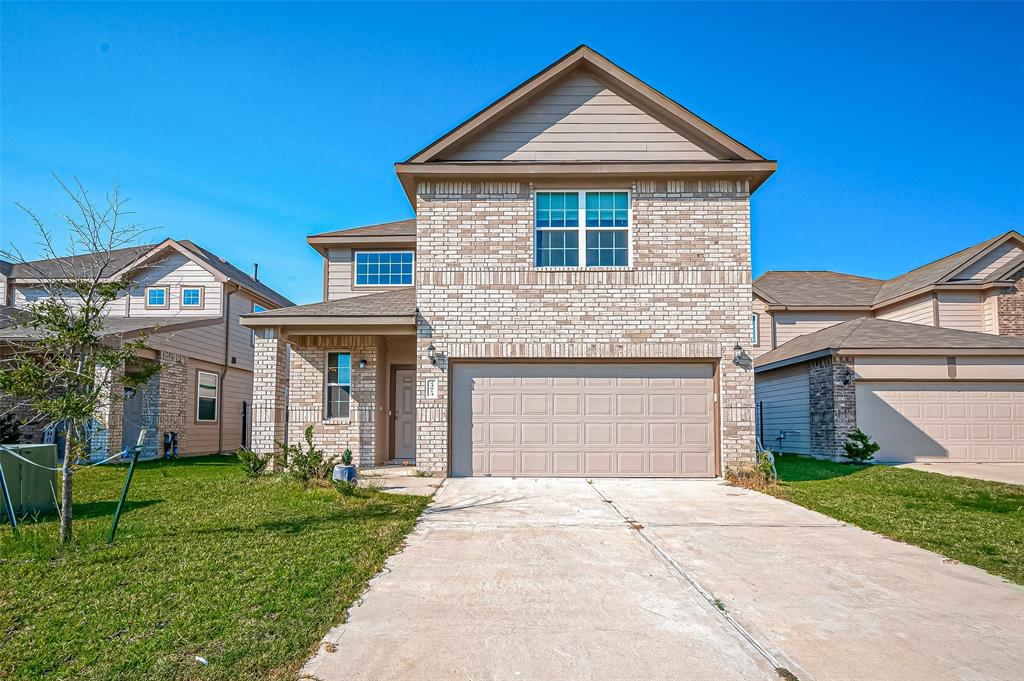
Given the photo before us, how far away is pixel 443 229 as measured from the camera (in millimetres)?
12469

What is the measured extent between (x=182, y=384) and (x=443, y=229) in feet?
34.2

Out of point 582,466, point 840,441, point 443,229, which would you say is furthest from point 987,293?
point 443,229

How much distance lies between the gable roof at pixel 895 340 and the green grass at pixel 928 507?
11.7ft

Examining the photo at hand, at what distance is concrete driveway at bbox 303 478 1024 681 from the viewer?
3779 millimetres

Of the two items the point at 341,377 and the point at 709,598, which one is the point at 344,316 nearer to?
the point at 341,377

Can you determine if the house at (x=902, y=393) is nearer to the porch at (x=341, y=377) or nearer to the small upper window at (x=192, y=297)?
the porch at (x=341, y=377)

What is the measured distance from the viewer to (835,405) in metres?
16.2

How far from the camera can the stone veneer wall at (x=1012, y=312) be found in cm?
2112

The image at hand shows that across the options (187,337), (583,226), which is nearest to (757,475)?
(583,226)

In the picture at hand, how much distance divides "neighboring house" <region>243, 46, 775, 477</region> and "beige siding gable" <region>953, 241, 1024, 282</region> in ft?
46.0

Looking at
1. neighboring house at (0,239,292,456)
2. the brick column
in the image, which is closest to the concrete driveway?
the brick column

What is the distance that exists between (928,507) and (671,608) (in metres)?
6.37

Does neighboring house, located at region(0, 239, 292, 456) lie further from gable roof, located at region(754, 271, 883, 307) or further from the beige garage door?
gable roof, located at region(754, 271, 883, 307)

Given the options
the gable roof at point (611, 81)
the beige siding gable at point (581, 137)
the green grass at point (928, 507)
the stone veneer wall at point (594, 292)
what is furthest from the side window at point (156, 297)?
the green grass at point (928, 507)
